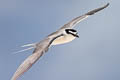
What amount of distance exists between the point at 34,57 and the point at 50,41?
2.63 meters

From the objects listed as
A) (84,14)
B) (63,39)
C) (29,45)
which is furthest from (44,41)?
(84,14)

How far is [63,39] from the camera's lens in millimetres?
18438

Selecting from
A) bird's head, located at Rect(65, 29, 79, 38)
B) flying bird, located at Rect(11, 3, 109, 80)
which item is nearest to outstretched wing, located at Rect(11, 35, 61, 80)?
flying bird, located at Rect(11, 3, 109, 80)

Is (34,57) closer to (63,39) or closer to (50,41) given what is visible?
(50,41)

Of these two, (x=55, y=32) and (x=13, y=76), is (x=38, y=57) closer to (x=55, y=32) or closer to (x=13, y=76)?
(x=13, y=76)

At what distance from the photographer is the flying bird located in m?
12.3

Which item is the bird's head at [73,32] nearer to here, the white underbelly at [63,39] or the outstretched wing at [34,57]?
the white underbelly at [63,39]

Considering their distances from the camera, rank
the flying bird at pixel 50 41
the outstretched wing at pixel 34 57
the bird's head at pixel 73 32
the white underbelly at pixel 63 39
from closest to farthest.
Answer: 1. the outstretched wing at pixel 34 57
2. the flying bird at pixel 50 41
3. the bird's head at pixel 73 32
4. the white underbelly at pixel 63 39

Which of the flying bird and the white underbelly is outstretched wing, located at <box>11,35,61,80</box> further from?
the white underbelly

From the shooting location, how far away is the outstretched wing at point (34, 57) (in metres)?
11.8

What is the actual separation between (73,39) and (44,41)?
115 inches

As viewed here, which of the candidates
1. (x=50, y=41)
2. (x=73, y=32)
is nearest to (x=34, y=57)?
(x=50, y=41)

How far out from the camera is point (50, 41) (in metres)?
15.8

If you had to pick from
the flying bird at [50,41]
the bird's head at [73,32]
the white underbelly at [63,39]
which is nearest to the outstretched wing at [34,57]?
the flying bird at [50,41]
